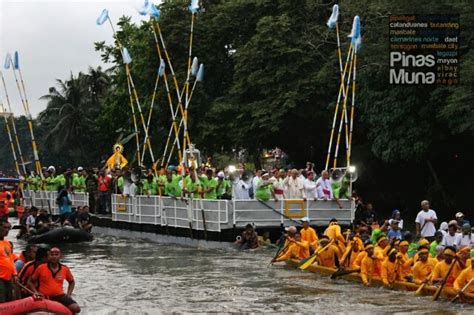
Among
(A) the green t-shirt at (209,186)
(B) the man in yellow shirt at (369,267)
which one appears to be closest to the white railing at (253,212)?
(A) the green t-shirt at (209,186)

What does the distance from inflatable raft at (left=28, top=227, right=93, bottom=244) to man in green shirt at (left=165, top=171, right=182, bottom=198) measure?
3151 mm

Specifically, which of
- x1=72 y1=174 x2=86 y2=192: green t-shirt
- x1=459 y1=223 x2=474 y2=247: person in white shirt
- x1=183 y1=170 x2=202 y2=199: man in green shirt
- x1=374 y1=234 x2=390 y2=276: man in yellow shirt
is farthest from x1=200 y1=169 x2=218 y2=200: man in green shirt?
x1=72 y1=174 x2=86 y2=192: green t-shirt

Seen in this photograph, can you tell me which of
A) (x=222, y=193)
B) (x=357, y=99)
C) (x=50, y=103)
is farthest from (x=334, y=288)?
(x=50, y=103)

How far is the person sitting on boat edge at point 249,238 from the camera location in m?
27.1

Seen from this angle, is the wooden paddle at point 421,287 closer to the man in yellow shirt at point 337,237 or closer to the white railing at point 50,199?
the man in yellow shirt at point 337,237

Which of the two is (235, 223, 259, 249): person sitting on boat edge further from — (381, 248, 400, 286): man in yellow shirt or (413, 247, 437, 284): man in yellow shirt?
(413, 247, 437, 284): man in yellow shirt

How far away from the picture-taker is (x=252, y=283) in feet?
71.4

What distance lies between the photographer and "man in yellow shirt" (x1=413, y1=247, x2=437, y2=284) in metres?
19.0

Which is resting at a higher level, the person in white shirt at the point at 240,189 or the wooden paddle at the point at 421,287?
the person in white shirt at the point at 240,189

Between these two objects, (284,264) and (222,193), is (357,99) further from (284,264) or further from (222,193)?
(284,264)

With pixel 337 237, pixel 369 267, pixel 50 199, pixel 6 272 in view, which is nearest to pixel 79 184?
pixel 50 199

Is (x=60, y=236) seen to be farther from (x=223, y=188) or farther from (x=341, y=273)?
(x=341, y=273)

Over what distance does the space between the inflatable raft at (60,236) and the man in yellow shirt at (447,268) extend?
14.7 metres

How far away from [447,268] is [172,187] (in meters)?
13.5
